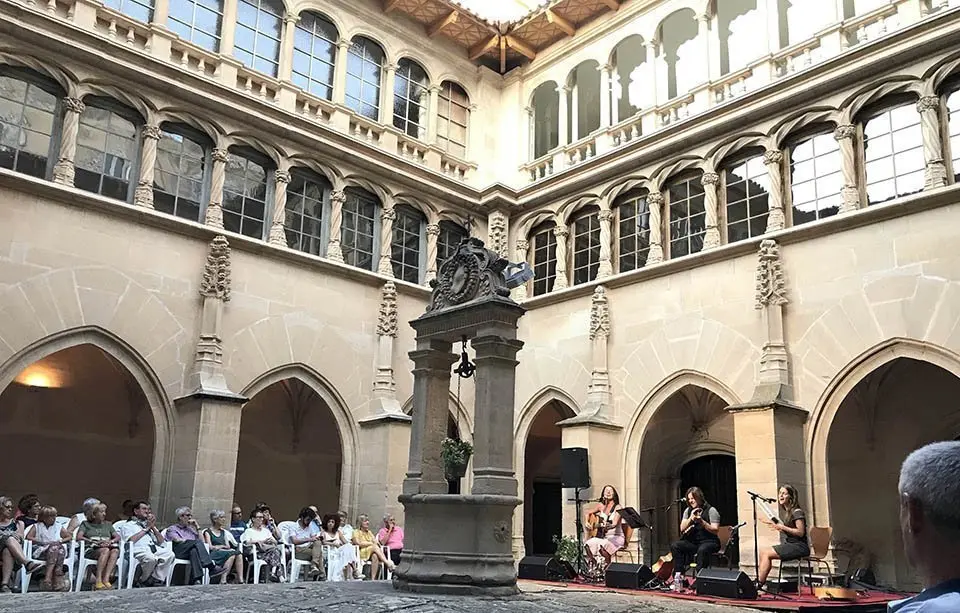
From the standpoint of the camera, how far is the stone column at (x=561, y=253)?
1634cm

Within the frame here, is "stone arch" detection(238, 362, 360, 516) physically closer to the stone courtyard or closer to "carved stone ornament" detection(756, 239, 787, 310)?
the stone courtyard

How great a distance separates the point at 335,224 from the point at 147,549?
687 cm

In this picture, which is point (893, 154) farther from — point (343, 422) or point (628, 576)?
point (343, 422)

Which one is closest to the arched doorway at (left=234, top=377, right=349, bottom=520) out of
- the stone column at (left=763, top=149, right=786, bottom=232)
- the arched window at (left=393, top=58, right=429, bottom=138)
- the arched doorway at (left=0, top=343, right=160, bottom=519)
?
the arched doorway at (left=0, top=343, right=160, bottom=519)

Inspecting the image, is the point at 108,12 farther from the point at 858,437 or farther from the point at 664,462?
the point at 858,437

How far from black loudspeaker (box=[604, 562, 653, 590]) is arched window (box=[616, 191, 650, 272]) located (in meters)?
6.29

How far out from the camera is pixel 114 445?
627 inches

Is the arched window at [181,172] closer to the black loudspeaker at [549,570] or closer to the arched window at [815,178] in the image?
the black loudspeaker at [549,570]

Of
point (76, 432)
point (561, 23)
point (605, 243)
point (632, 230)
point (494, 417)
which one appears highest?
point (561, 23)

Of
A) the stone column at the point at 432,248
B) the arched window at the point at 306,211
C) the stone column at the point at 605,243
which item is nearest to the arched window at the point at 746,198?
the stone column at the point at 605,243

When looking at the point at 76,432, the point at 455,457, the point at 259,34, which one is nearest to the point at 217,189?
the point at 259,34

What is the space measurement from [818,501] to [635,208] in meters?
6.08

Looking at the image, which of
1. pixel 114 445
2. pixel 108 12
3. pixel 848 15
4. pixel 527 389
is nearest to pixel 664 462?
pixel 527 389

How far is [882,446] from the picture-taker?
1419 cm
